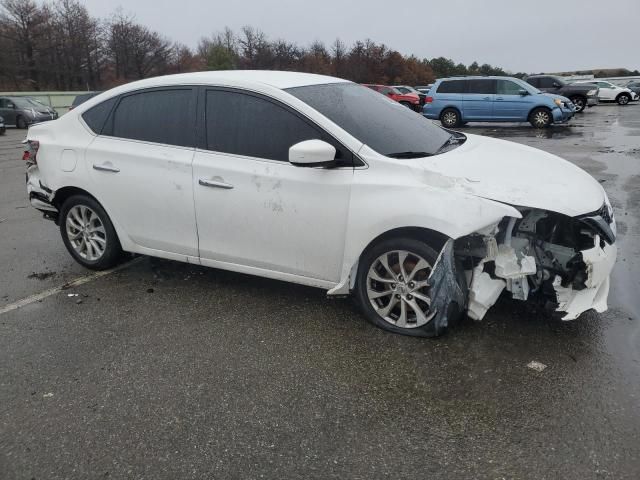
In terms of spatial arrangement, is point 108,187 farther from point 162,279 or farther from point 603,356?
point 603,356

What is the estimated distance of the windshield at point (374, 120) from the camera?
3801 mm

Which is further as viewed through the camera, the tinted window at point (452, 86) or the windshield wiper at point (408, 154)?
the tinted window at point (452, 86)

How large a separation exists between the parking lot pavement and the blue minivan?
1502cm

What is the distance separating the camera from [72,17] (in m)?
61.4

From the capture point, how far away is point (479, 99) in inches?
734

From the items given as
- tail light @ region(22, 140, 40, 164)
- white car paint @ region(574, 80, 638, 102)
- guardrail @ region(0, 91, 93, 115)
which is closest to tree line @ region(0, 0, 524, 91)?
guardrail @ region(0, 91, 93, 115)

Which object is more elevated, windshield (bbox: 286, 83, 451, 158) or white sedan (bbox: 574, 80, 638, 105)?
windshield (bbox: 286, 83, 451, 158)

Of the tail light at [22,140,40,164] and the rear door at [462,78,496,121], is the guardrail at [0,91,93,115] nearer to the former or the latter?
the rear door at [462,78,496,121]

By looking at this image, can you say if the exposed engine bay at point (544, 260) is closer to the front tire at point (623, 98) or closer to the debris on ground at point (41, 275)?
the debris on ground at point (41, 275)

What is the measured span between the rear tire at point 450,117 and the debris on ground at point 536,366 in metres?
17.0

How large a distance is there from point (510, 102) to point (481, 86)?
116 cm

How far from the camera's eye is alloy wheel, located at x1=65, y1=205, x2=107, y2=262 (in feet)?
15.9

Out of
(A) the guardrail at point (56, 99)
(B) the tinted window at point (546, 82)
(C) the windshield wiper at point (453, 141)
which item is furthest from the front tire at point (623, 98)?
(A) the guardrail at point (56, 99)

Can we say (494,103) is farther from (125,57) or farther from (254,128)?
(125,57)
